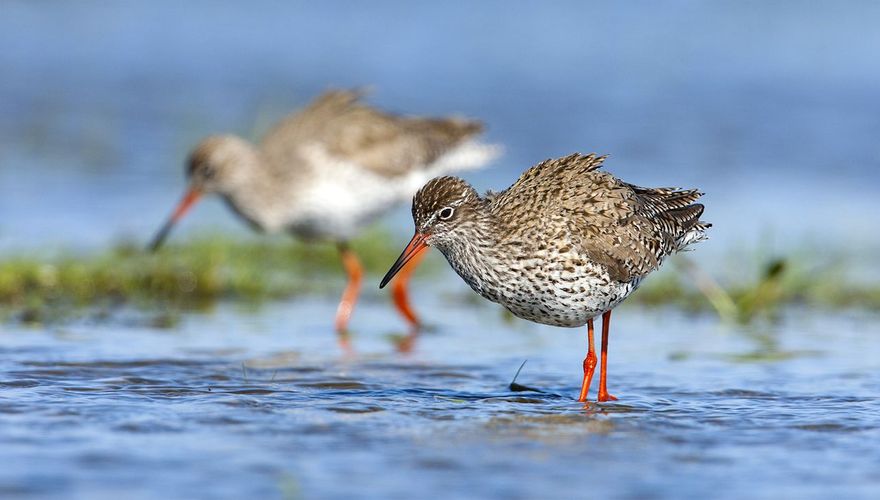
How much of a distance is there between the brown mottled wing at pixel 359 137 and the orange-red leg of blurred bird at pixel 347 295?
0.82m

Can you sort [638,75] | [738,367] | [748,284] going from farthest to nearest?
[638,75]
[748,284]
[738,367]

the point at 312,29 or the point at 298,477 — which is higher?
the point at 312,29

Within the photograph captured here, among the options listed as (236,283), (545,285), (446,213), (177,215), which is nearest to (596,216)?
(545,285)

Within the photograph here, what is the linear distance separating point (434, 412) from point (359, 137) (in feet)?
16.3

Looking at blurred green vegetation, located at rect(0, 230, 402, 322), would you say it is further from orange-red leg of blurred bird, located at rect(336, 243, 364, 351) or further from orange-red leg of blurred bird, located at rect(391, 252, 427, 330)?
orange-red leg of blurred bird, located at rect(391, 252, 427, 330)

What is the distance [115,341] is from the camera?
8.57m

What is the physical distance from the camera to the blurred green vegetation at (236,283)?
9.73 m

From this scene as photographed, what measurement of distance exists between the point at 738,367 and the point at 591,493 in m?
3.14

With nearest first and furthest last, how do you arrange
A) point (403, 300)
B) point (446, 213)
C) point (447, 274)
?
point (446, 213) < point (403, 300) < point (447, 274)

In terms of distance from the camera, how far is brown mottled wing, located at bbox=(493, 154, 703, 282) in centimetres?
725

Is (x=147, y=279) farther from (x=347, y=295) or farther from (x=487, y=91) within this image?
(x=487, y=91)

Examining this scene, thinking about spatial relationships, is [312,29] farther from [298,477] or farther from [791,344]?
[298,477]

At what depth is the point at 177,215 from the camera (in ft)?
36.5

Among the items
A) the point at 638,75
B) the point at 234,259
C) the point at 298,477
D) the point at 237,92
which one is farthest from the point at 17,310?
the point at 638,75
